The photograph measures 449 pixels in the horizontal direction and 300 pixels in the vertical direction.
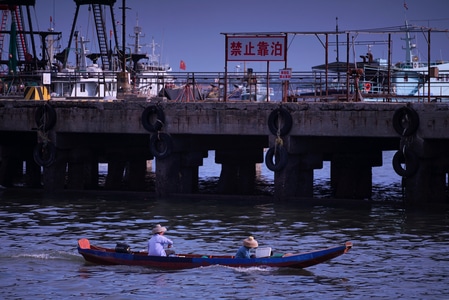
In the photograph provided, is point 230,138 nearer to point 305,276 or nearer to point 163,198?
point 163,198

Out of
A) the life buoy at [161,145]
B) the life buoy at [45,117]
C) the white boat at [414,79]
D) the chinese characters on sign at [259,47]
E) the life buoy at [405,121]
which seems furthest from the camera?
the white boat at [414,79]

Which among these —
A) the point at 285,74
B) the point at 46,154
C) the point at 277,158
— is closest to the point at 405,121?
the point at 277,158

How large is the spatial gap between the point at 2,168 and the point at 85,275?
24.6 meters

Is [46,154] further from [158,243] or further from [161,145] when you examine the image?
[158,243]

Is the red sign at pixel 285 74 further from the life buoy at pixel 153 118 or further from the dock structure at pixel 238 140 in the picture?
the life buoy at pixel 153 118

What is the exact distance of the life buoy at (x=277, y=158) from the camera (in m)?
38.6

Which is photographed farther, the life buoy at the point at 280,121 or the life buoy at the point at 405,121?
the life buoy at the point at 280,121

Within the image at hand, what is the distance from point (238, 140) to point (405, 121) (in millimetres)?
11503

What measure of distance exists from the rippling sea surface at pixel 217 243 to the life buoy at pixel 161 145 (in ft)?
6.87

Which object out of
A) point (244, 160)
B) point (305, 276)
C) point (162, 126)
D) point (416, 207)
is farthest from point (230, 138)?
point (305, 276)

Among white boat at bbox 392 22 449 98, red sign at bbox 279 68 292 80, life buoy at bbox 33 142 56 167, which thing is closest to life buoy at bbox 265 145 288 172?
red sign at bbox 279 68 292 80

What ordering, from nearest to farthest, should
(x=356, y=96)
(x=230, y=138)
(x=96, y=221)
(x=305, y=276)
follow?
(x=305, y=276)
(x=96, y=221)
(x=356, y=96)
(x=230, y=138)

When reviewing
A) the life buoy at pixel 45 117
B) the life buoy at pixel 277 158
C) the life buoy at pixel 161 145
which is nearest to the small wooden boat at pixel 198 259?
the life buoy at pixel 277 158

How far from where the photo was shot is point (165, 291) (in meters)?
23.7
